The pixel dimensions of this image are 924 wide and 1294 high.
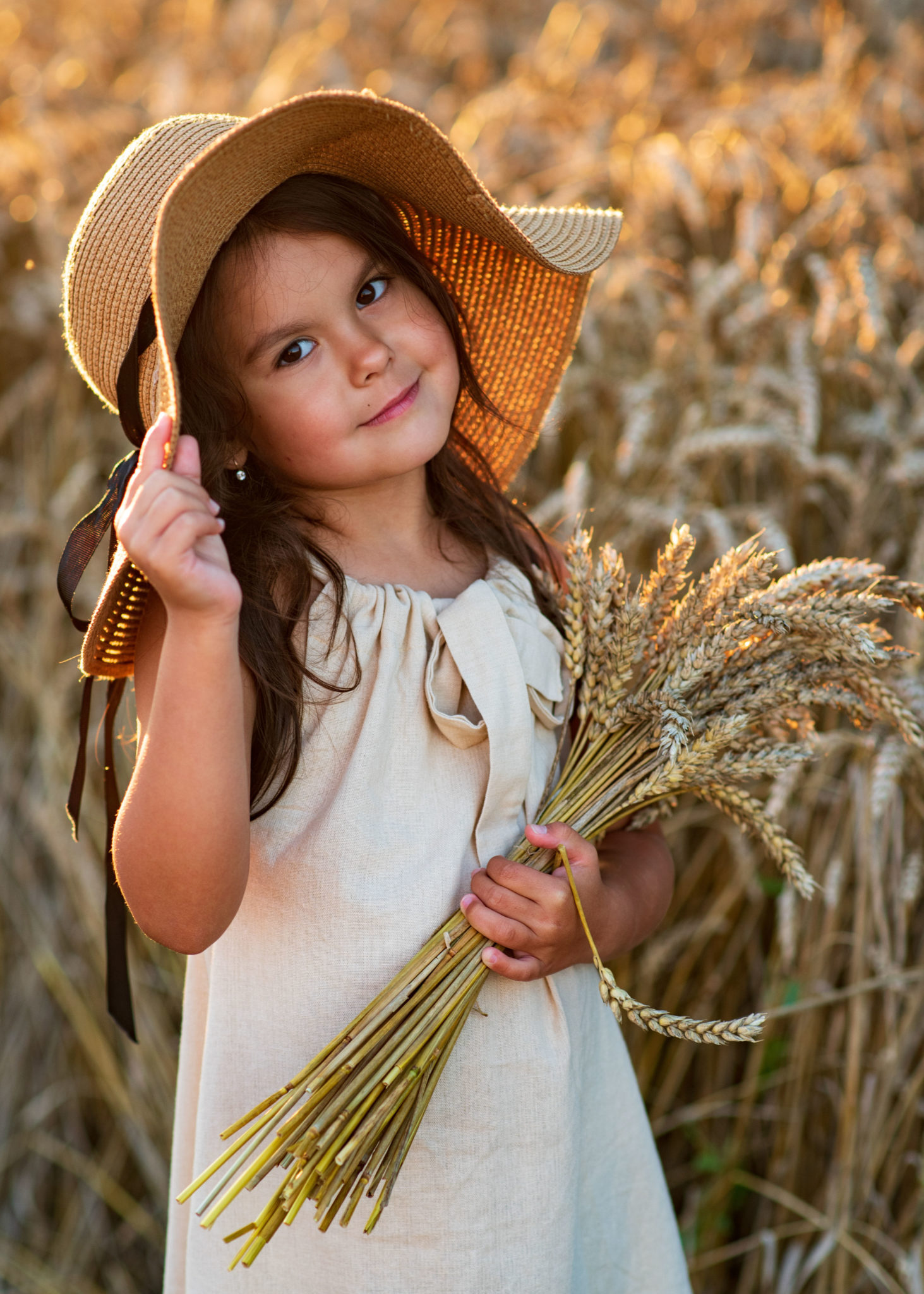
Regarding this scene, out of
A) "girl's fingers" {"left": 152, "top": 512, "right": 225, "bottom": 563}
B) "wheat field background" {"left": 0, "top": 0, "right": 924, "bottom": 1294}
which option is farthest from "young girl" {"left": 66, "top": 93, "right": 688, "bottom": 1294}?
"wheat field background" {"left": 0, "top": 0, "right": 924, "bottom": 1294}

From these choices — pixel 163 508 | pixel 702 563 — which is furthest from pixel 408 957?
pixel 702 563

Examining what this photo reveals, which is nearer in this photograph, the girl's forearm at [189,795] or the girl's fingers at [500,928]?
the girl's forearm at [189,795]

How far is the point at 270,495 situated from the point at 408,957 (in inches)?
20.9

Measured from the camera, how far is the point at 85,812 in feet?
6.94

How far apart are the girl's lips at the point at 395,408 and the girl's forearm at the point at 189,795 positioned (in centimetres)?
33

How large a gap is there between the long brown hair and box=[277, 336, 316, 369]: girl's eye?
0.06m

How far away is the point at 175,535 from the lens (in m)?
0.90

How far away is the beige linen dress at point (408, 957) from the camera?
1.11 metres

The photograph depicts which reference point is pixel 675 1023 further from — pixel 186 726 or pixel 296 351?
pixel 296 351

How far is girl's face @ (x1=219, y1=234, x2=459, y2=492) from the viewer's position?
3.64 feet

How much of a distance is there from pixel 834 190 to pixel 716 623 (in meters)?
1.60

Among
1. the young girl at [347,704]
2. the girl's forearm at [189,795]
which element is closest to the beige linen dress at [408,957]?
the young girl at [347,704]

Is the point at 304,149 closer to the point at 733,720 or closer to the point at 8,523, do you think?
the point at 733,720

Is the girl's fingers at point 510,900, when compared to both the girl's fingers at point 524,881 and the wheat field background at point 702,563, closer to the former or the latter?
the girl's fingers at point 524,881
